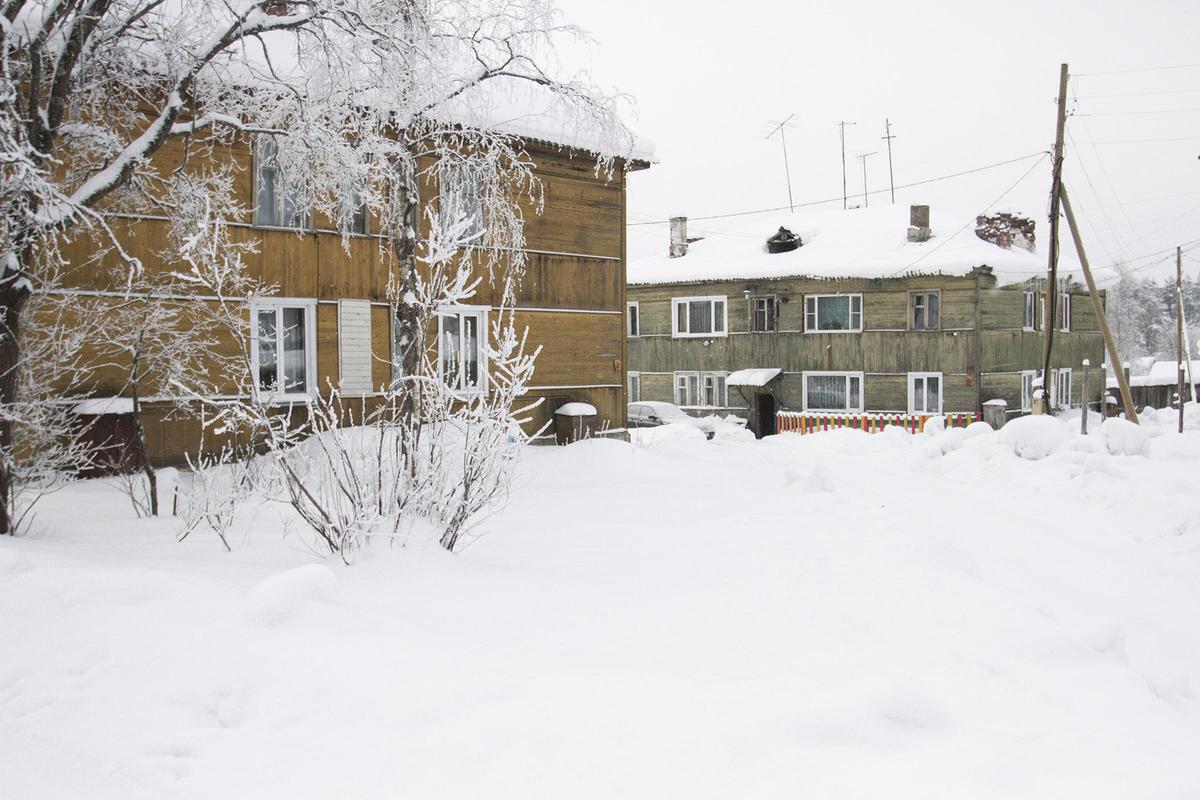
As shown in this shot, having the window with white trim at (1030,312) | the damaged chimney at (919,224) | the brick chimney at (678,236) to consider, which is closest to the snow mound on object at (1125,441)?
the window with white trim at (1030,312)

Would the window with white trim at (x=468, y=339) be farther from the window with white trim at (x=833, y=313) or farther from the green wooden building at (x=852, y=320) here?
the window with white trim at (x=833, y=313)

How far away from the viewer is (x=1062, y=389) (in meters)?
35.0

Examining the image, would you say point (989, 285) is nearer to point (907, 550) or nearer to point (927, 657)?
point (907, 550)

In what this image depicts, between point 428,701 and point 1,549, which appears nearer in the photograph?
point 428,701

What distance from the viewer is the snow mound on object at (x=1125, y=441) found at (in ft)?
56.2

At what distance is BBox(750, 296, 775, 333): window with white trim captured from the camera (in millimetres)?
32156

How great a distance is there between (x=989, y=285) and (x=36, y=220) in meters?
27.3

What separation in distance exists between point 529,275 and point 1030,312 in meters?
21.0

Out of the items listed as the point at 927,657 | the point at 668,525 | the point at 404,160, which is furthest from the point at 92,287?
the point at 927,657

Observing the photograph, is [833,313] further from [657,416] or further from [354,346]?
[354,346]

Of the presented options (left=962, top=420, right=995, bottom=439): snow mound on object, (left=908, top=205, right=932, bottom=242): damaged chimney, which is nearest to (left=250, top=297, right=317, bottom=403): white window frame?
(left=962, top=420, right=995, bottom=439): snow mound on object

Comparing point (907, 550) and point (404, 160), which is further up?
point (404, 160)

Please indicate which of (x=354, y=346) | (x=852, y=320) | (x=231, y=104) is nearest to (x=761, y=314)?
(x=852, y=320)

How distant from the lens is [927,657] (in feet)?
18.9
